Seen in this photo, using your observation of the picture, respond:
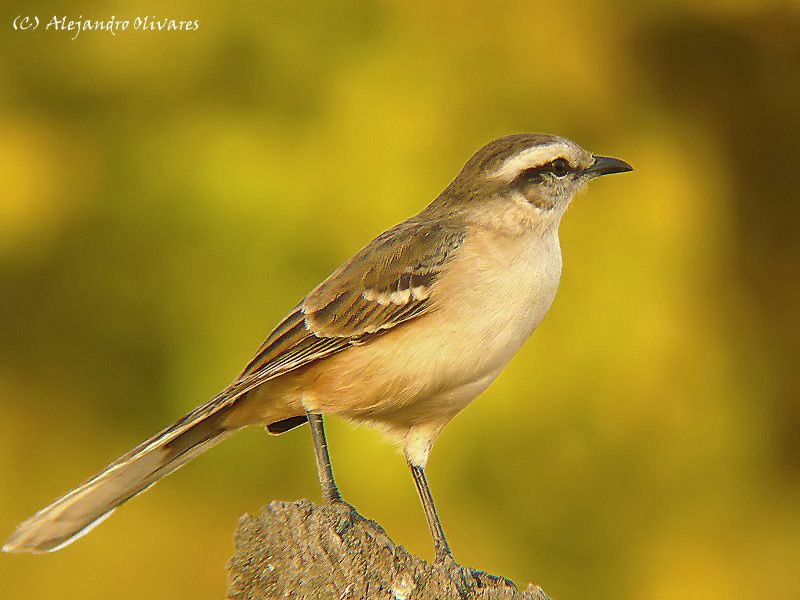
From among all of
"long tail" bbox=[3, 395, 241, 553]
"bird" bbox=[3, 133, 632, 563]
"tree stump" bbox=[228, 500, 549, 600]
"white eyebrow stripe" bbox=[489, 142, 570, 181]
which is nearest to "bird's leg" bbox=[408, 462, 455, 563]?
"bird" bbox=[3, 133, 632, 563]

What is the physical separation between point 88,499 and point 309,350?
0.93m

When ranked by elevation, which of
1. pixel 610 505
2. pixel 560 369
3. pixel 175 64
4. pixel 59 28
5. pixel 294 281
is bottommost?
pixel 610 505

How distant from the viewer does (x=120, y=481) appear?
13.4 ft

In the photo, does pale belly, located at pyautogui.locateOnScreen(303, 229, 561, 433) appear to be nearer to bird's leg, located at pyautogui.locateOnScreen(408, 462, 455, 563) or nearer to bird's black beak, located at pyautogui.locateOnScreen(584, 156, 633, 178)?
bird's leg, located at pyautogui.locateOnScreen(408, 462, 455, 563)

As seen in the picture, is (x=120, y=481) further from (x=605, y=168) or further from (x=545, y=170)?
(x=605, y=168)

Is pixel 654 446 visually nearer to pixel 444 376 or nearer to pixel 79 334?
pixel 444 376

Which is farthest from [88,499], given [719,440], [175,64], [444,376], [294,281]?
[719,440]

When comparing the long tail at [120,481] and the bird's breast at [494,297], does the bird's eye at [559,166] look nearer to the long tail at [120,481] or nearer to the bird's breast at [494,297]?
the bird's breast at [494,297]

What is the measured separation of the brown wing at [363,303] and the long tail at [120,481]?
0.24 meters

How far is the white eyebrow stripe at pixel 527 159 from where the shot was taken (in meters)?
4.23

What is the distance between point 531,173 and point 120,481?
6.19 feet

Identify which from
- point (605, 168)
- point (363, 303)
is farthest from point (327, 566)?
point (605, 168)

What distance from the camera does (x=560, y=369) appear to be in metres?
6.08

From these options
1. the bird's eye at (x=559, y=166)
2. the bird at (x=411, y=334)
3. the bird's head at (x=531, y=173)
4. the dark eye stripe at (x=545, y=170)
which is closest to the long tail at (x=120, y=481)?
the bird at (x=411, y=334)
